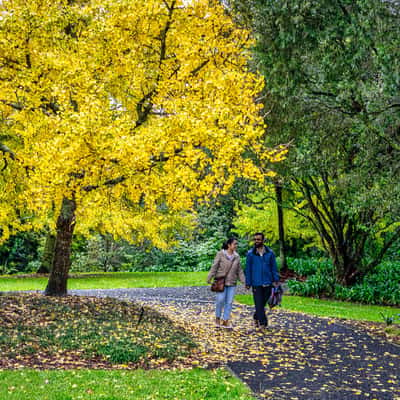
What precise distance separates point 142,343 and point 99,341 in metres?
0.65

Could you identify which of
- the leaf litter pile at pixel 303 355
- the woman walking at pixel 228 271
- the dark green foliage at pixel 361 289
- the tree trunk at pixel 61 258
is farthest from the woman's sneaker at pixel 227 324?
the dark green foliage at pixel 361 289

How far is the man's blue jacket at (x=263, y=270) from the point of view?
859 cm

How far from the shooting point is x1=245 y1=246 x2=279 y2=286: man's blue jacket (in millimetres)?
8594

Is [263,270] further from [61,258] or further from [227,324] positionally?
[61,258]

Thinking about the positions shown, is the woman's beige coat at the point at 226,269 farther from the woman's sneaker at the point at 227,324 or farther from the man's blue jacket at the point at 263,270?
the woman's sneaker at the point at 227,324

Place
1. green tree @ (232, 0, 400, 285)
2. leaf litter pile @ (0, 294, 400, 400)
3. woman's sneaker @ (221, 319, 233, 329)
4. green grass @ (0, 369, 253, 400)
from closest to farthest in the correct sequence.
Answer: green grass @ (0, 369, 253, 400) < leaf litter pile @ (0, 294, 400, 400) < green tree @ (232, 0, 400, 285) < woman's sneaker @ (221, 319, 233, 329)

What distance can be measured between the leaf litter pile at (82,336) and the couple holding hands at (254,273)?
1225 millimetres

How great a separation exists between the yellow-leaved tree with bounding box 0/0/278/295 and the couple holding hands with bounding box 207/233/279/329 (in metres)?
1.30

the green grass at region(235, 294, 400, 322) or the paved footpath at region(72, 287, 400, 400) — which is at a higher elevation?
the paved footpath at region(72, 287, 400, 400)

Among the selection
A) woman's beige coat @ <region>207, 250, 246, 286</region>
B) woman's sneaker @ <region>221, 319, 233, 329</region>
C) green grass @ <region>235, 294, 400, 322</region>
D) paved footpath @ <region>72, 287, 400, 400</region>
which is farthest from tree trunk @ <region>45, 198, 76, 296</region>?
green grass @ <region>235, 294, 400, 322</region>

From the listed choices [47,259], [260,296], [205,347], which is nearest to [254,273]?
[260,296]

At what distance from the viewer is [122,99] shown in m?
10.9

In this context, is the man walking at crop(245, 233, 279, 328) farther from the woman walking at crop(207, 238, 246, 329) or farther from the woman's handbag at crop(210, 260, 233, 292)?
the woman's handbag at crop(210, 260, 233, 292)

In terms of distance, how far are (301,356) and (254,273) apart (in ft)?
6.77
